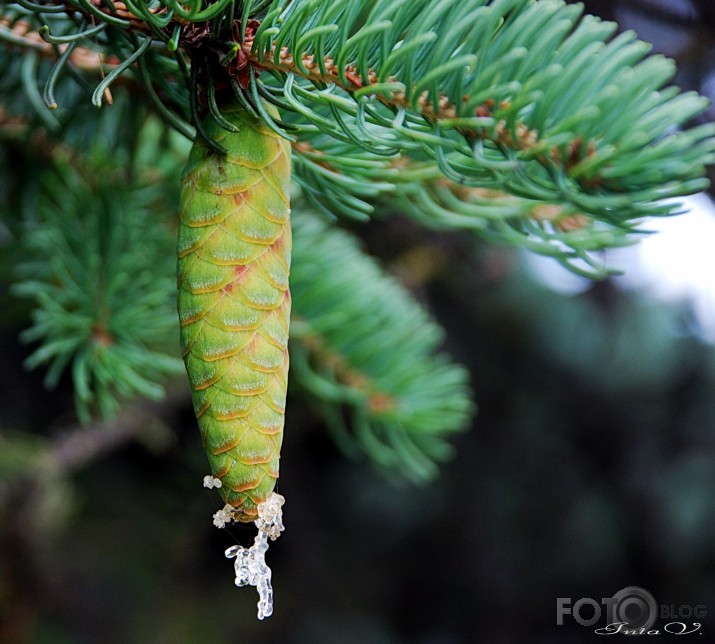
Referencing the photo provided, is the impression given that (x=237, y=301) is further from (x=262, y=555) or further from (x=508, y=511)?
(x=508, y=511)

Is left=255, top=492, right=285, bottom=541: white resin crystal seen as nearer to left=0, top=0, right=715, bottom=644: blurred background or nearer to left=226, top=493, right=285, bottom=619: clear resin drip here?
left=226, top=493, right=285, bottom=619: clear resin drip

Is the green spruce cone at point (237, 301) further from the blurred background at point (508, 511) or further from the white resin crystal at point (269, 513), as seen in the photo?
the blurred background at point (508, 511)

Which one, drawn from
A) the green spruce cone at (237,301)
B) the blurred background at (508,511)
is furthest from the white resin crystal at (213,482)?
the blurred background at (508,511)

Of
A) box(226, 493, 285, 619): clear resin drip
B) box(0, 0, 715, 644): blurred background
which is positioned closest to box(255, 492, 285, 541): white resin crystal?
box(226, 493, 285, 619): clear resin drip

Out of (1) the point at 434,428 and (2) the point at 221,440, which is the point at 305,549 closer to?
(1) the point at 434,428

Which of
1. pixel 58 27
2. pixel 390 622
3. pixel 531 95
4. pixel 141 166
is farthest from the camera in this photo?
pixel 390 622

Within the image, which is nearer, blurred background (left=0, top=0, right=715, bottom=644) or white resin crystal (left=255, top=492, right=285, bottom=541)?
white resin crystal (left=255, top=492, right=285, bottom=541)

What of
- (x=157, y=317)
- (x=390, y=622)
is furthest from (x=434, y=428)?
(x=390, y=622)

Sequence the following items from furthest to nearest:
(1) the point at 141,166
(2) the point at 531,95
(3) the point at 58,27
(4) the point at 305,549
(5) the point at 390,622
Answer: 1. (5) the point at 390,622
2. (4) the point at 305,549
3. (1) the point at 141,166
4. (3) the point at 58,27
5. (2) the point at 531,95

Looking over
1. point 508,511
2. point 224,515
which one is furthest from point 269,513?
point 508,511
